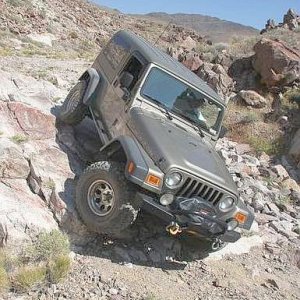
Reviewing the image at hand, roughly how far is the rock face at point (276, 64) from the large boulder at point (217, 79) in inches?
43.3

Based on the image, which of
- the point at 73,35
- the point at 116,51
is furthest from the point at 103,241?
the point at 73,35

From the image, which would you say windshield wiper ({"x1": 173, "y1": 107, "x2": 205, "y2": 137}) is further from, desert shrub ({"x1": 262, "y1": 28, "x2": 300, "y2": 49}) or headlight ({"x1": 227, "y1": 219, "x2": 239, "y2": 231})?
desert shrub ({"x1": 262, "y1": 28, "x2": 300, "y2": 49})

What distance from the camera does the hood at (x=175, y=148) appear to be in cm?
570

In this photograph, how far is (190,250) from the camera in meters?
6.55

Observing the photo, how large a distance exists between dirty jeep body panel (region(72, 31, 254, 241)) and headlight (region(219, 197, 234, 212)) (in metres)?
0.05

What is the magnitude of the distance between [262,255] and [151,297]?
256cm

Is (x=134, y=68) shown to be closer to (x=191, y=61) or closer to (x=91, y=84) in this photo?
(x=91, y=84)

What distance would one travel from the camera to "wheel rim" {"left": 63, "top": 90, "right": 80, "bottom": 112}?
8.01 meters

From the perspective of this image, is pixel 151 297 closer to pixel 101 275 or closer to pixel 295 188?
pixel 101 275

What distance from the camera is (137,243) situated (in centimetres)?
640

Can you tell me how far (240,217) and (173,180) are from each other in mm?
1098

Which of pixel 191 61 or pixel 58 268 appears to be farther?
pixel 191 61

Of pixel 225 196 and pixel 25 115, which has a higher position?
pixel 225 196

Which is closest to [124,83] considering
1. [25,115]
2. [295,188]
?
[25,115]
